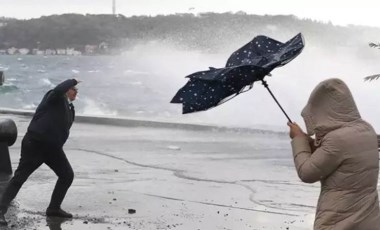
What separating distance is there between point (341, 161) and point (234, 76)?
87cm

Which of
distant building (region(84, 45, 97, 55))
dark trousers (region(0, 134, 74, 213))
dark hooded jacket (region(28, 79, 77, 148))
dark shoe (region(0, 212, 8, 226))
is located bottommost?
distant building (region(84, 45, 97, 55))

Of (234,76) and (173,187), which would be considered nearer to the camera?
(234,76)

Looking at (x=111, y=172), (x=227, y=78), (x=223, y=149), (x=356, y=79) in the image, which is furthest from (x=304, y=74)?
(x=227, y=78)

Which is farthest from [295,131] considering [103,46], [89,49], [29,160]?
[89,49]

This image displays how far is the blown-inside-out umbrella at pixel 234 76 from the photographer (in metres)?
4.23

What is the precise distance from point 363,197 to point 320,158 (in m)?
0.33

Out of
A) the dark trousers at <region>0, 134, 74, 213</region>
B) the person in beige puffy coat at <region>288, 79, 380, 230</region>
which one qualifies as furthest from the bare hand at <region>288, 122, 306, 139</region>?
the dark trousers at <region>0, 134, 74, 213</region>

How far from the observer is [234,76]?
167 inches

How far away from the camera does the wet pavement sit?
7.50 meters

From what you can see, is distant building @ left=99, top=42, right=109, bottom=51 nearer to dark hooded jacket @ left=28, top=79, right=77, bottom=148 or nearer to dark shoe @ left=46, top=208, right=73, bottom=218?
dark shoe @ left=46, top=208, right=73, bottom=218

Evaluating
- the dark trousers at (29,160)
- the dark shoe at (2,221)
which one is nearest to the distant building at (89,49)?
the dark trousers at (29,160)

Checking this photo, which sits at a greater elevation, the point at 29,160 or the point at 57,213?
the point at 29,160

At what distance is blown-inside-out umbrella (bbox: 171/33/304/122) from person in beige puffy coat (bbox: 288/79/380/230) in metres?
0.50

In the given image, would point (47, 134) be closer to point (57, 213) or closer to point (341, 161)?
point (57, 213)
